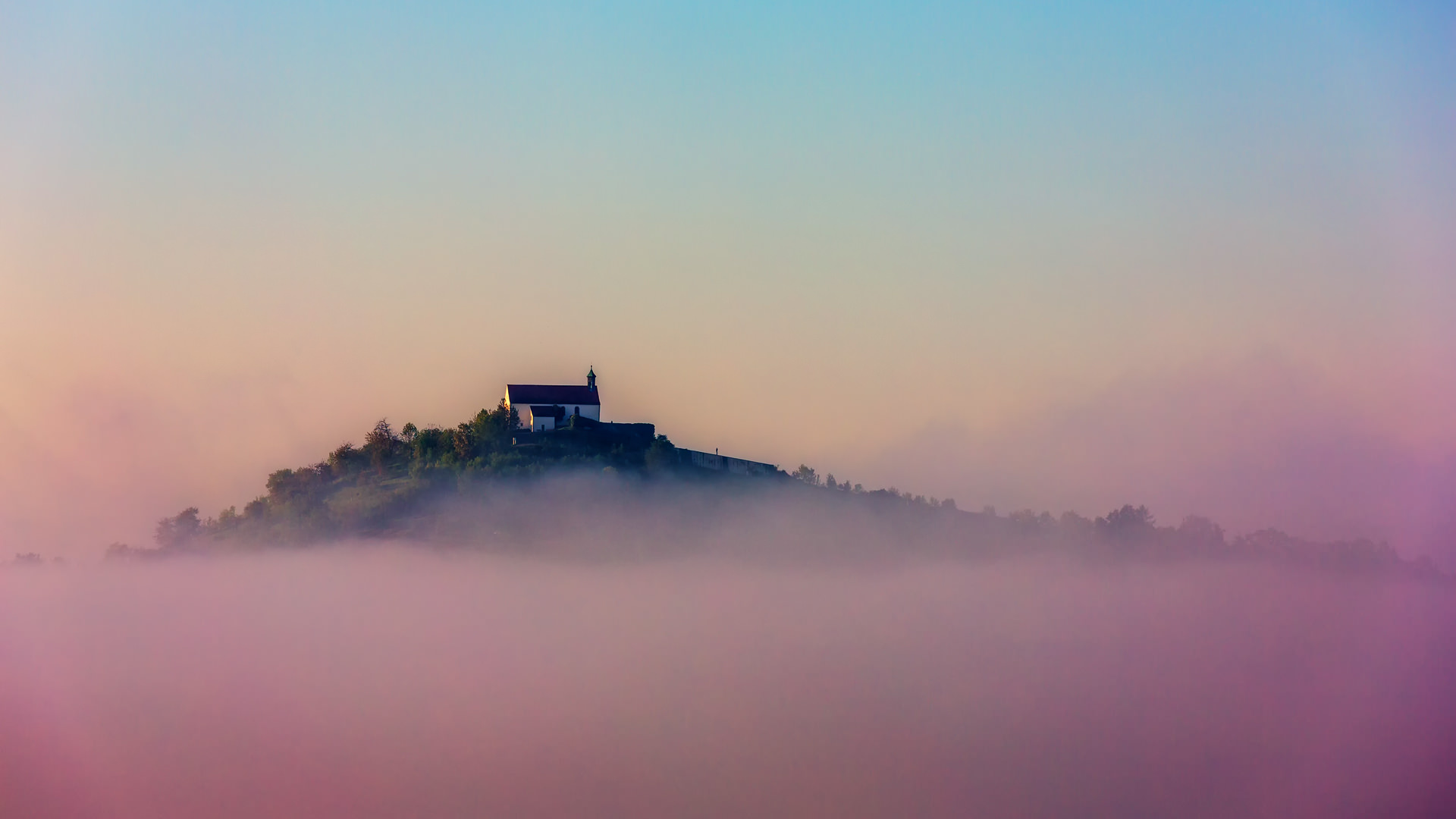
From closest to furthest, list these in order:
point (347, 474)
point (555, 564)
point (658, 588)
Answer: point (347, 474) → point (555, 564) → point (658, 588)

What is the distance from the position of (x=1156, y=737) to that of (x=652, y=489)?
74.5m

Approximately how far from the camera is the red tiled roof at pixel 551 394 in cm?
9819

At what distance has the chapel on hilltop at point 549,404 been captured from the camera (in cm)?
9762

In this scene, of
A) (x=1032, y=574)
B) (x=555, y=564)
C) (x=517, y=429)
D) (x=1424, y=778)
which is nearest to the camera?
(x=517, y=429)

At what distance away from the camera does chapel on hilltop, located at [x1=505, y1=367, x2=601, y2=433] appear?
97.6m

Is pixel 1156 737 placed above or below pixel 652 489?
below

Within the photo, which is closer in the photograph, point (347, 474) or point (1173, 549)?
point (347, 474)

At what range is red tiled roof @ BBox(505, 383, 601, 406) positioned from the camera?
3866 inches

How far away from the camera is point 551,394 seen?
98688 mm

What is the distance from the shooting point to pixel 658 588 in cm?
12594

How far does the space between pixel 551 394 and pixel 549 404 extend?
3.60 ft

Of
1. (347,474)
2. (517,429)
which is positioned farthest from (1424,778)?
(347,474)

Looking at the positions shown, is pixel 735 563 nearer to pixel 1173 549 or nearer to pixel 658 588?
pixel 658 588

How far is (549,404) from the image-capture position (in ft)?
321
